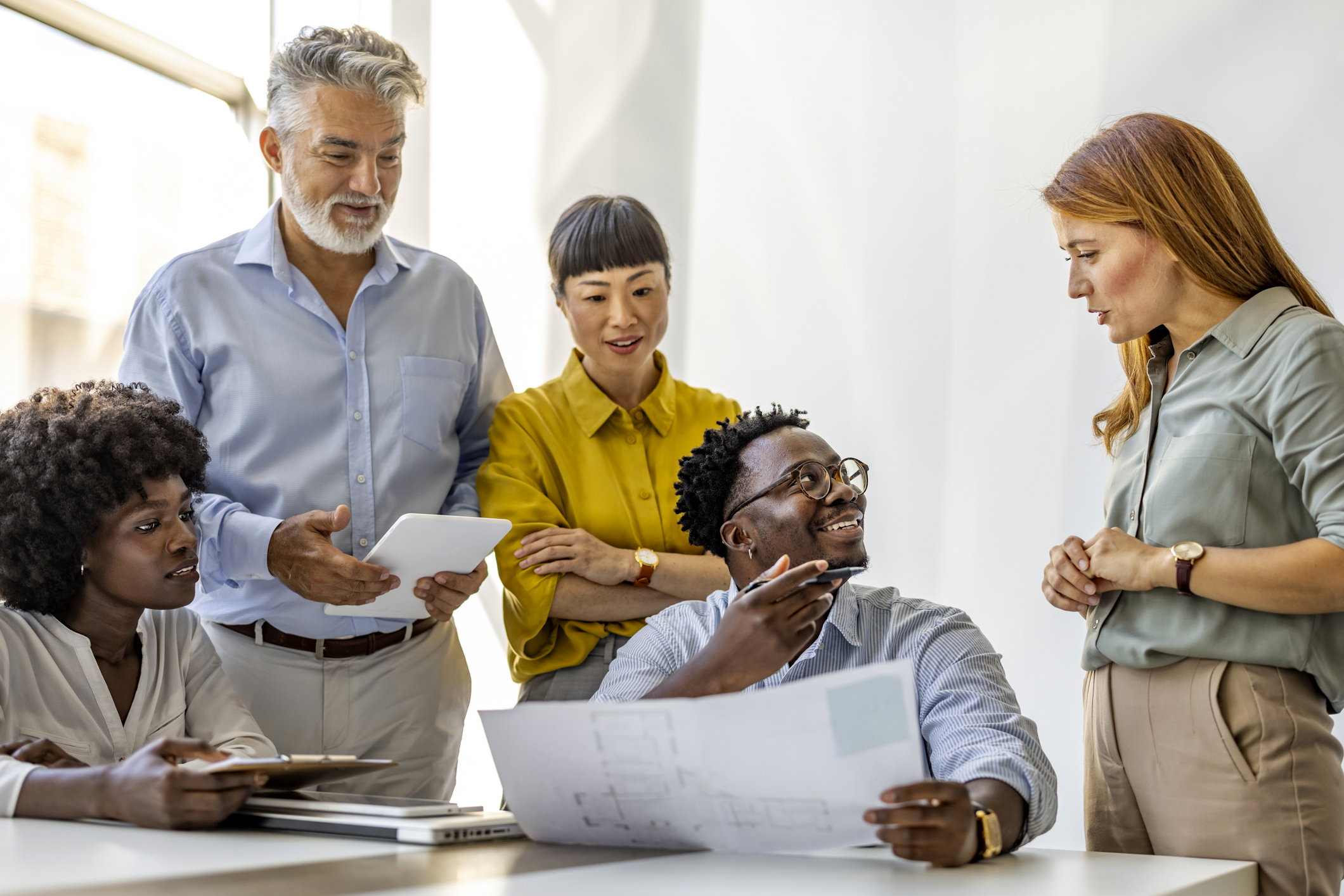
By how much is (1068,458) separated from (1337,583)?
1.66m

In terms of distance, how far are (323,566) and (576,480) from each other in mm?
611

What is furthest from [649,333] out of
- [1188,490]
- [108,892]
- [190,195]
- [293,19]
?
[293,19]

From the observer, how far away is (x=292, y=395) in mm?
2475

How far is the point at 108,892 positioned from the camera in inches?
43.6

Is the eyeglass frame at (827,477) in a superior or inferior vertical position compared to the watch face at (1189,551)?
superior

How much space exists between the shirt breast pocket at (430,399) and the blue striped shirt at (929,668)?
0.83 meters

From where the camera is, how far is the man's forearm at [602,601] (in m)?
2.40

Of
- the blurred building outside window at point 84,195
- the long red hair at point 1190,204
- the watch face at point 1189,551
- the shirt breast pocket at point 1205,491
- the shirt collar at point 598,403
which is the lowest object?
the watch face at point 1189,551

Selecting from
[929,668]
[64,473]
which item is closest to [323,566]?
[64,473]

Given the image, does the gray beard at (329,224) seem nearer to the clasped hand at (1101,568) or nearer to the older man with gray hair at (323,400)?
the older man with gray hair at (323,400)

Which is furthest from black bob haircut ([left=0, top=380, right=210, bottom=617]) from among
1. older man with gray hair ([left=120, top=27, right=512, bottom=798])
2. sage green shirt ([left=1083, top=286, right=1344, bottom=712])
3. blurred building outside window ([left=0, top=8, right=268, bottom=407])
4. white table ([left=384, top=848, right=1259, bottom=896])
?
sage green shirt ([left=1083, top=286, right=1344, bottom=712])

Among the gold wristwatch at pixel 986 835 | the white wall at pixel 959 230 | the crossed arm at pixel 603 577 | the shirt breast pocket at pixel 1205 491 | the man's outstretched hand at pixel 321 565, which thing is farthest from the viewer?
the white wall at pixel 959 230

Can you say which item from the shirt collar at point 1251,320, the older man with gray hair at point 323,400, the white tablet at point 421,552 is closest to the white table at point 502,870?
the white tablet at point 421,552

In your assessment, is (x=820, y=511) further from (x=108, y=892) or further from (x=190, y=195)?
(x=190, y=195)
